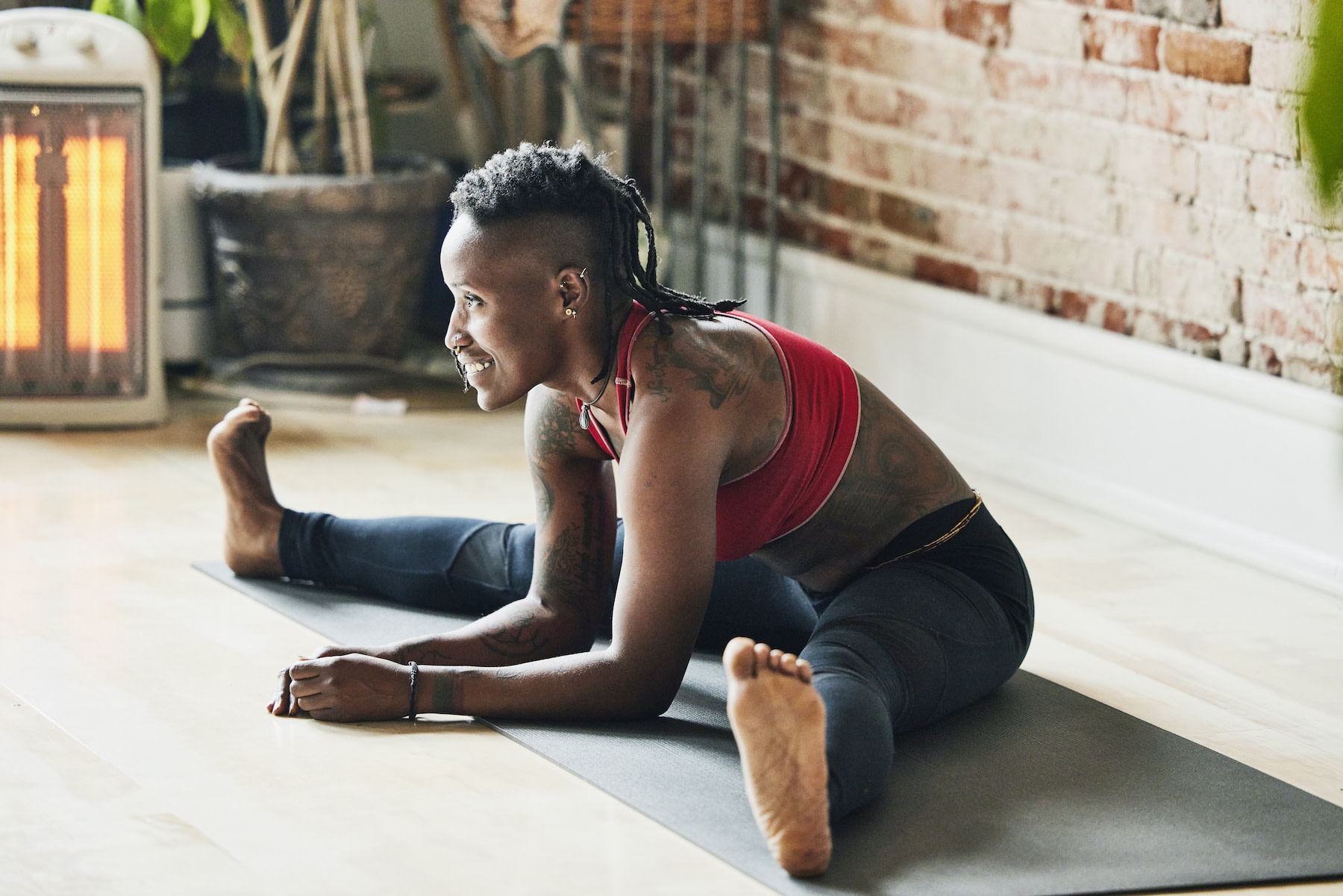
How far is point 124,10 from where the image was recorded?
3.37 metres

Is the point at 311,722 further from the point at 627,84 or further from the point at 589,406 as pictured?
the point at 627,84

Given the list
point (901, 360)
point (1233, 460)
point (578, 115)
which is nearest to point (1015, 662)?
point (1233, 460)

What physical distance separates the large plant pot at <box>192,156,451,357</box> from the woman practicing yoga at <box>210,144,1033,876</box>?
5.92 ft

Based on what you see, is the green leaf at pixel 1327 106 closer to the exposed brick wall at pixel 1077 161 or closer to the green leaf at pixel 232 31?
the exposed brick wall at pixel 1077 161

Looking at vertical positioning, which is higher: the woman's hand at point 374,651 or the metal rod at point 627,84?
the metal rod at point 627,84

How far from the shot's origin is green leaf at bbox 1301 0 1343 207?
333 mm

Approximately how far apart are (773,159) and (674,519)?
2.19m

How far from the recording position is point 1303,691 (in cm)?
204

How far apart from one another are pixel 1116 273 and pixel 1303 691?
1.08 m

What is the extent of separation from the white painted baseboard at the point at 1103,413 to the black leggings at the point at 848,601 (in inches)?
27.0

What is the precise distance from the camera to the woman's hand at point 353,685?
5.66 ft

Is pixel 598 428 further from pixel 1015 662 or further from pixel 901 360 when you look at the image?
pixel 901 360

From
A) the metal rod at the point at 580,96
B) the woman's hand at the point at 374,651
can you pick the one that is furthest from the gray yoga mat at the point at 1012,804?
the metal rod at the point at 580,96

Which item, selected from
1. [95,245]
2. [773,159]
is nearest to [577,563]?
[95,245]
